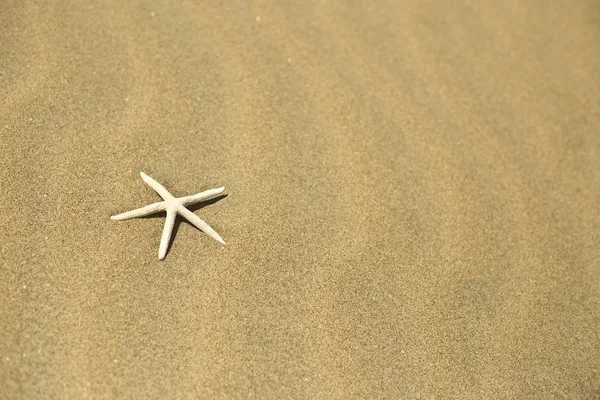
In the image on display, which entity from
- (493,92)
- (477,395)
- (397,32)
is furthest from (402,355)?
(397,32)

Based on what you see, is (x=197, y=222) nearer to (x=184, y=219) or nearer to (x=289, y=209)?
(x=184, y=219)

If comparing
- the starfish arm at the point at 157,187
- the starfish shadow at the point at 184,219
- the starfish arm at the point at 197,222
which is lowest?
the starfish shadow at the point at 184,219

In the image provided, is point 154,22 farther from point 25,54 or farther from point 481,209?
point 481,209

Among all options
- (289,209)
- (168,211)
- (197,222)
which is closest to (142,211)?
(168,211)

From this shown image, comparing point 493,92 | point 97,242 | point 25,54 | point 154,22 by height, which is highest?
point 493,92

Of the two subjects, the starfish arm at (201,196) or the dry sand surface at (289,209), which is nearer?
the dry sand surface at (289,209)

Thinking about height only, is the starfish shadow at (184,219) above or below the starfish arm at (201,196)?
below
